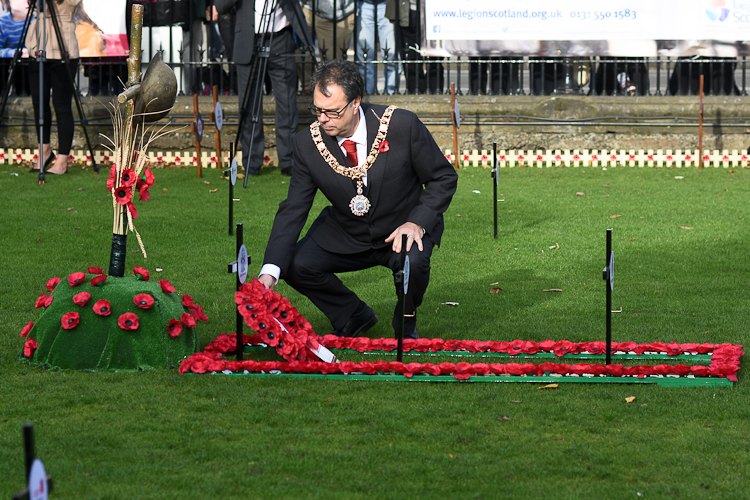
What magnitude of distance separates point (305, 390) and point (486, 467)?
115cm

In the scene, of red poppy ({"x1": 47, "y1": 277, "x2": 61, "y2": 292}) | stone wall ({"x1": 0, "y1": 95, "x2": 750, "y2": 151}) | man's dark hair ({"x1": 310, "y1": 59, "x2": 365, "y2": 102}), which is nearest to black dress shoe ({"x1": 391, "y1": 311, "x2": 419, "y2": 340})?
man's dark hair ({"x1": 310, "y1": 59, "x2": 365, "y2": 102})

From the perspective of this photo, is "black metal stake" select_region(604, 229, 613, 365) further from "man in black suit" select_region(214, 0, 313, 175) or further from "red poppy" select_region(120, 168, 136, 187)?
"man in black suit" select_region(214, 0, 313, 175)

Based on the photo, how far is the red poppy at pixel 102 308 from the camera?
454 centimetres

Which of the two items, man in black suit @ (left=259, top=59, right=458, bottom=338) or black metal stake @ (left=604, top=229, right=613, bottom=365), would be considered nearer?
black metal stake @ (left=604, top=229, right=613, bottom=365)

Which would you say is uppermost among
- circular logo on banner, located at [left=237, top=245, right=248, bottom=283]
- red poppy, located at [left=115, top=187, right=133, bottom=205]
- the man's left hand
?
red poppy, located at [left=115, top=187, right=133, bottom=205]

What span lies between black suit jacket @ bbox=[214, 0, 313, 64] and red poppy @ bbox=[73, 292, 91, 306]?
7411 millimetres

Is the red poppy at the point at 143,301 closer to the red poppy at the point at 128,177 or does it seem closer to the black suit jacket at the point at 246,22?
the red poppy at the point at 128,177

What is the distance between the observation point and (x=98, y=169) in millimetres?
12375

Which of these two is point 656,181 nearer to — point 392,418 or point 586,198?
point 586,198

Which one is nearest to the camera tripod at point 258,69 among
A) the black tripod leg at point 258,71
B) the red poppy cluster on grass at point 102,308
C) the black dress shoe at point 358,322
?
the black tripod leg at point 258,71

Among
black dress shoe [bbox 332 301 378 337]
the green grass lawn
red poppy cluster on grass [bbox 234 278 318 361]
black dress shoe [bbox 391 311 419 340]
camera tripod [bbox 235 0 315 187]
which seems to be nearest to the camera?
the green grass lawn

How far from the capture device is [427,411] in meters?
4.04

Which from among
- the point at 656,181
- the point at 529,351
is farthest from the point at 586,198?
the point at 529,351

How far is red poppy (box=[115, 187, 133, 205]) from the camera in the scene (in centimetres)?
472
